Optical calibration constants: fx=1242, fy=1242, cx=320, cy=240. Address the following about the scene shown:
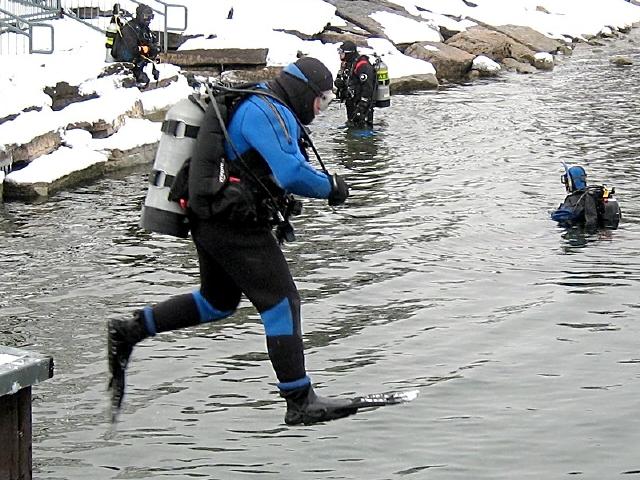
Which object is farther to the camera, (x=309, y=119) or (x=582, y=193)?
(x=582, y=193)

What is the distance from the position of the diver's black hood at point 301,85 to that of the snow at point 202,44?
8.13 meters

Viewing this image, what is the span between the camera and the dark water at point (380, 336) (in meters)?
6.40

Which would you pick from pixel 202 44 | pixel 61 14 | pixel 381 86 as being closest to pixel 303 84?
pixel 381 86

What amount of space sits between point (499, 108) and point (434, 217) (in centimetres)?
907

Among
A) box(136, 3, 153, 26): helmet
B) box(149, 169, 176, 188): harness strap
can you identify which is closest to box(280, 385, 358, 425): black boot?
box(149, 169, 176, 188): harness strap

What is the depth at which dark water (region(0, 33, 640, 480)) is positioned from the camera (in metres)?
6.40

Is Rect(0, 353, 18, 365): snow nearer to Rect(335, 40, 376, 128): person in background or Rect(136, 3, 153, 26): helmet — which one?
Rect(335, 40, 376, 128): person in background

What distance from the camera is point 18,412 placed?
4.97m

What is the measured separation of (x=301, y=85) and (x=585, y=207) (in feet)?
21.9

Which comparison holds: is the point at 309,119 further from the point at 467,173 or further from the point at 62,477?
the point at 467,173

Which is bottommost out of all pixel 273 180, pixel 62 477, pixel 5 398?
pixel 62 477

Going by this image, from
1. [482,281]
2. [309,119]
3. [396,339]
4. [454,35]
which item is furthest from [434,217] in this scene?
[454,35]

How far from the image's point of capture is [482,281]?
10133mm

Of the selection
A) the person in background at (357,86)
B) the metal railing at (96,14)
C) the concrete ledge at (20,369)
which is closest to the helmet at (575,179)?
the person in background at (357,86)
